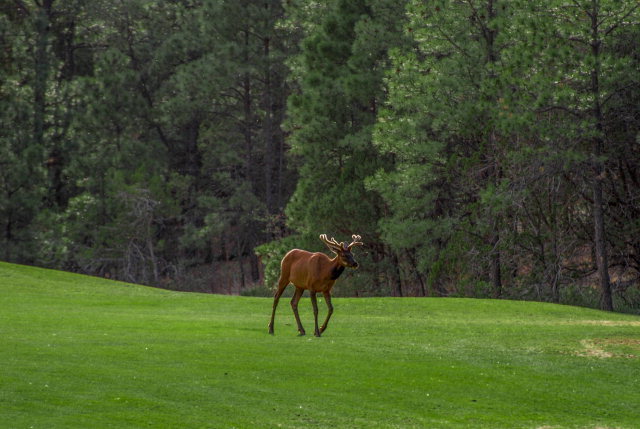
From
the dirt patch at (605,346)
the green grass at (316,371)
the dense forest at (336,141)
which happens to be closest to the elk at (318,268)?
the green grass at (316,371)

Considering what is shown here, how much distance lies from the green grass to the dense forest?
7000 millimetres

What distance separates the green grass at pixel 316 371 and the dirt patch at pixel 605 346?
4 centimetres

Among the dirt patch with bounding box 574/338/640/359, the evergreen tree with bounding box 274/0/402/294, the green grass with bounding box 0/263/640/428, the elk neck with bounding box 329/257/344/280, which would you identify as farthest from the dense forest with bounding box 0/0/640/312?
the elk neck with bounding box 329/257/344/280

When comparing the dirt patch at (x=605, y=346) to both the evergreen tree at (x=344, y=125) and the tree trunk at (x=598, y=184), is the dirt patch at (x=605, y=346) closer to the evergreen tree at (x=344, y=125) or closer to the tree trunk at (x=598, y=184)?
the tree trunk at (x=598, y=184)

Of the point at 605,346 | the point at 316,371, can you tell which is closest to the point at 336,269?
the point at 316,371

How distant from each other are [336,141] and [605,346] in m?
24.0

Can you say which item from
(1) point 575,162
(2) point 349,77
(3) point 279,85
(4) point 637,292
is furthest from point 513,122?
(3) point 279,85

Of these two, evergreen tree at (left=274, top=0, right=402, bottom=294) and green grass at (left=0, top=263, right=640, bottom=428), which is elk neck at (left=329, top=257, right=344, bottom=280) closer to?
green grass at (left=0, top=263, right=640, bottom=428)

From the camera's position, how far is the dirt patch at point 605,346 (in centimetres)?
1848

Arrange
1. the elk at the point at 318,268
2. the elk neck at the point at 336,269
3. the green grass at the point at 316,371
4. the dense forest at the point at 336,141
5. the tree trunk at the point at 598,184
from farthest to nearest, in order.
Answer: the dense forest at the point at 336,141
the tree trunk at the point at 598,184
the elk neck at the point at 336,269
the elk at the point at 318,268
the green grass at the point at 316,371

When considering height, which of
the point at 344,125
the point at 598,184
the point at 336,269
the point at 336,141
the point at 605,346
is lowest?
the point at 605,346

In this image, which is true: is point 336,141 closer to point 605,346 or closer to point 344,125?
point 344,125

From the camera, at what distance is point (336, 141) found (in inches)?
1662

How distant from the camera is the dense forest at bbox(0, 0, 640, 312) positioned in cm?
2966
